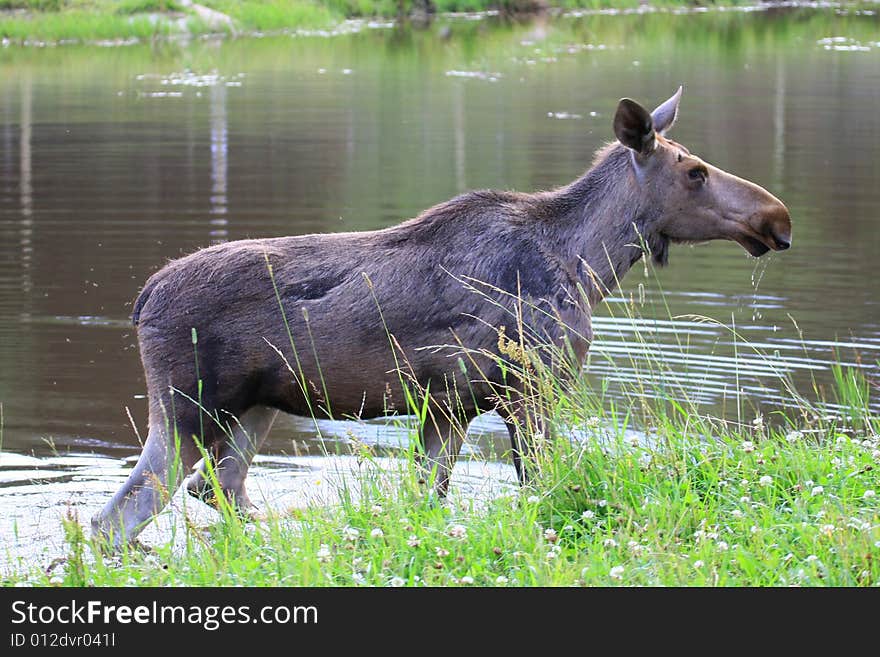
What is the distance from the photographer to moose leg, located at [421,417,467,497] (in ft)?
22.8

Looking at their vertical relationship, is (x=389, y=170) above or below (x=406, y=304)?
below

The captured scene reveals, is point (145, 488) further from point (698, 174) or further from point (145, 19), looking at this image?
point (145, 19)

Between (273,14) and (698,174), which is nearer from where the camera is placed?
(698,174)

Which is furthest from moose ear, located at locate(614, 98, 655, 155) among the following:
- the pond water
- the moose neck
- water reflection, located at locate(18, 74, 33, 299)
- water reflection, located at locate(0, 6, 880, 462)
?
water reflection, located at locate(18, 74, 33, 299)

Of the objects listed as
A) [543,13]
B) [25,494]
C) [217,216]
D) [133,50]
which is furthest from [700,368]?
[543,13]

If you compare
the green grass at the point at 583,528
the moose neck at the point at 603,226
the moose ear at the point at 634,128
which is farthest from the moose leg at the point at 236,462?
the moose ear at the point at 634,128

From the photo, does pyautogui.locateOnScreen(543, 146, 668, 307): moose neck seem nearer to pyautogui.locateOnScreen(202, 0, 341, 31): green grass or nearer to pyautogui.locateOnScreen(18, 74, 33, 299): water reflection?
pyautogui.locateOnScreen(18, 74, 33, 299): water reflection

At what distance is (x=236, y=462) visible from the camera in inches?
284

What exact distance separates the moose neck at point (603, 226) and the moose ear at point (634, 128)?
0.13 m

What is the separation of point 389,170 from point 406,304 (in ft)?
43.5

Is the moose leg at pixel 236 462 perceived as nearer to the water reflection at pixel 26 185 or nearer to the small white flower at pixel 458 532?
the small white flower at pixel 458 532

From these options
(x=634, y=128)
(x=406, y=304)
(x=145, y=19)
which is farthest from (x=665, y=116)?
(x=145, y=19)

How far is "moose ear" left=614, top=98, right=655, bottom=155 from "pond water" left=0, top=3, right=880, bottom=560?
3.21 feet

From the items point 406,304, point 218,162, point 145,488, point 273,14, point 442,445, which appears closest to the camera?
point 145,488
